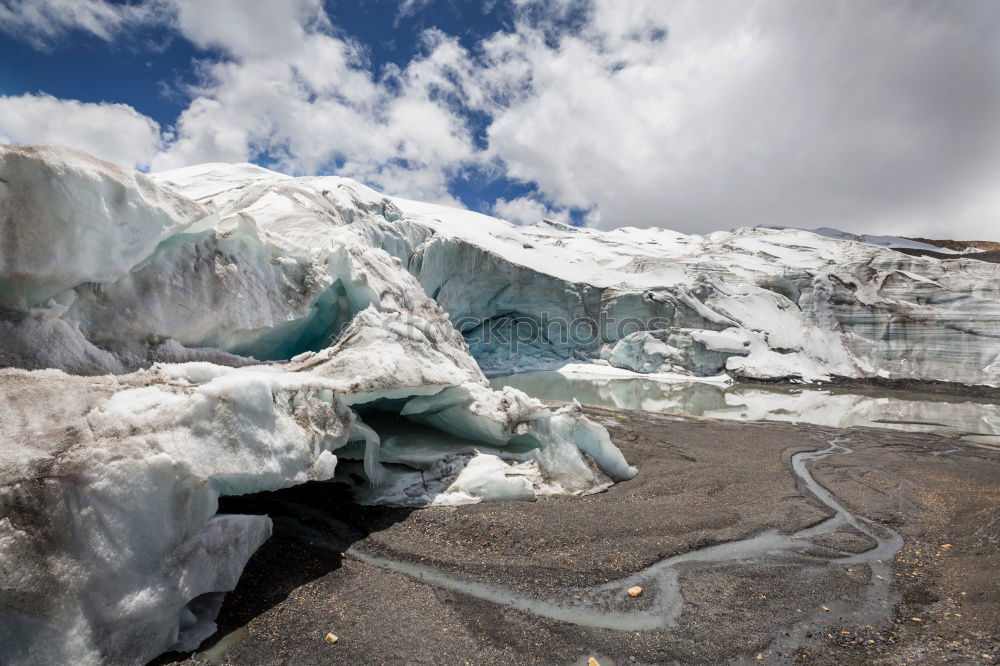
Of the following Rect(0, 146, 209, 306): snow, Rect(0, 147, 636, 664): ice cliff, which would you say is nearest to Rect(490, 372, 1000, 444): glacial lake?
Rect(0, 147, 636, 664): ice cliff

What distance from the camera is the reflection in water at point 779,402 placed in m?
15.6

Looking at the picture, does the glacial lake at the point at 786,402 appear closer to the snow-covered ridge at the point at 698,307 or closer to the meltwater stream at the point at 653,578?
the snow-covered ridge at the point at 698,307

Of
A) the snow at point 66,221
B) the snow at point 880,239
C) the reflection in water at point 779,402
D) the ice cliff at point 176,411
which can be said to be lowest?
the reflection in water at point 779,402

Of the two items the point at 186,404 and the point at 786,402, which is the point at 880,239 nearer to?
the point at 786,402

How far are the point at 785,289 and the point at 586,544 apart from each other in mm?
30009

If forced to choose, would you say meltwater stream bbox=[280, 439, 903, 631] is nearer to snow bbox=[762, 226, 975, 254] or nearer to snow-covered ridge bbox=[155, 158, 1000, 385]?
snow-covered ridge bbox=[155, 158, 1000, 385]

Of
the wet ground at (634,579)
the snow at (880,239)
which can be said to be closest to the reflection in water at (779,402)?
the wet ground at (634,579)

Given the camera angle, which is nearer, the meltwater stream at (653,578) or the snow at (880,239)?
the meltwater stream at (653,578)

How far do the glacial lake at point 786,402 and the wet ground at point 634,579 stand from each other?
8.79 m

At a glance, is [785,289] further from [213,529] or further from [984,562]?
[213,529]

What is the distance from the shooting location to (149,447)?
11.8 ft

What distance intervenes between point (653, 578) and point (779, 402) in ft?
57.6

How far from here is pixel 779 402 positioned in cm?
1930

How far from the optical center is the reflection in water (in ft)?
51.2
